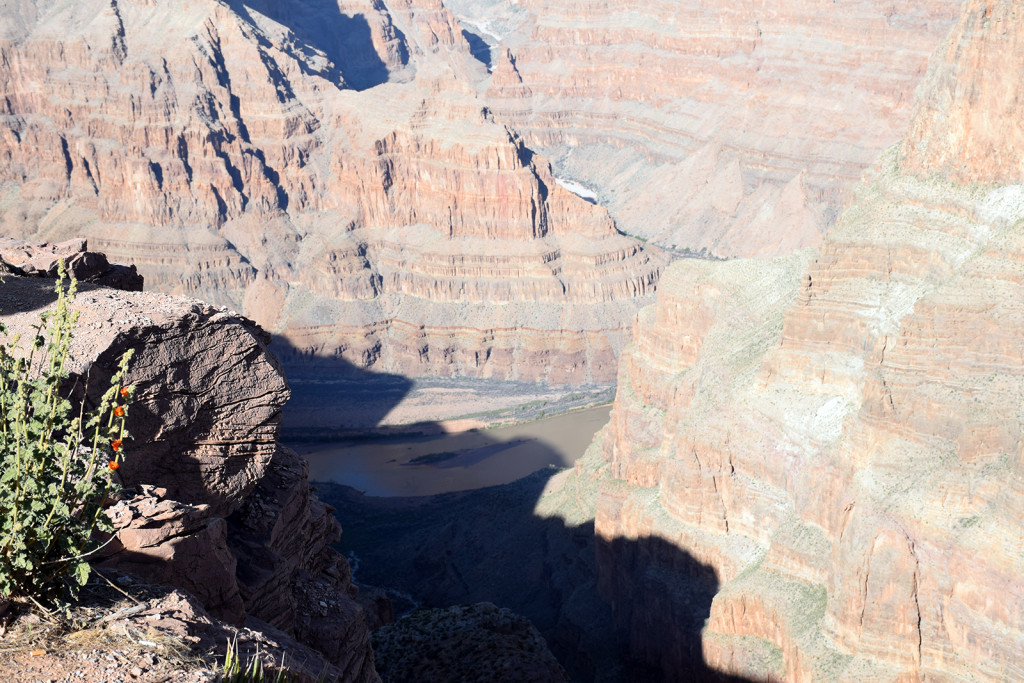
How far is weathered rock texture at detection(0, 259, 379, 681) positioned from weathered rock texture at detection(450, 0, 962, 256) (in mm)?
105697

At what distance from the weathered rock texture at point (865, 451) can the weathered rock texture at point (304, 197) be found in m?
50.9

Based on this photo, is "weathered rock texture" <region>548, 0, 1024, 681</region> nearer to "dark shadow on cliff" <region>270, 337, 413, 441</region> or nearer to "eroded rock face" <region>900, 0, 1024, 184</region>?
"eroded rock face" <region>900, 0, 1024, 184</region>

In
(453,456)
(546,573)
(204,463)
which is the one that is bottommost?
(453,456)

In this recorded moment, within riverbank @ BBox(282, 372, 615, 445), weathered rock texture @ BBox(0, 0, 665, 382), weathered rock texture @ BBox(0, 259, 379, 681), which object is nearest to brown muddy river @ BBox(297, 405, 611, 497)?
riverbank @ BBox(282, 372, 615, 445)

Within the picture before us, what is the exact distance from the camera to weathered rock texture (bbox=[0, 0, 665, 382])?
105 m

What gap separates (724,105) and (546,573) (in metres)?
116

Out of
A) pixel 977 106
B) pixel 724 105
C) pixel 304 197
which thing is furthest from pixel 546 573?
pixel 724 105

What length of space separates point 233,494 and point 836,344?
99.7 feet

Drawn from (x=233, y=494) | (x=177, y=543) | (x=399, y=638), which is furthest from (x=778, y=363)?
(x=177, y=543)

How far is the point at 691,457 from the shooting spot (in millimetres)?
46156

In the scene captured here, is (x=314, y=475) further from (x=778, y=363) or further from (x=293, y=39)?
(x=293, y=39)

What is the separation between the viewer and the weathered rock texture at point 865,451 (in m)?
35.8

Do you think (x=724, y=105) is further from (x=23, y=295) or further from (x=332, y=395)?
(x=23, y=295)

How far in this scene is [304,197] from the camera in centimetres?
12662
